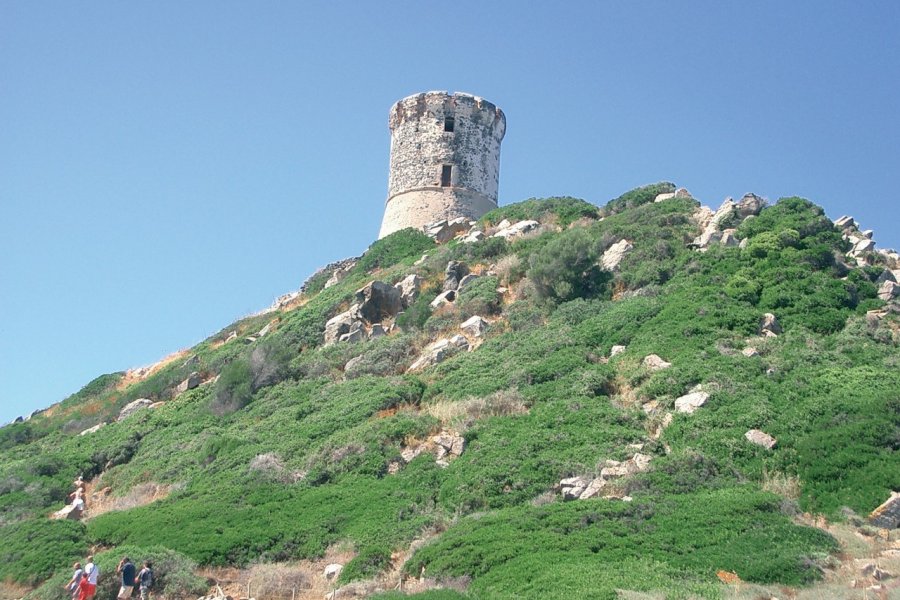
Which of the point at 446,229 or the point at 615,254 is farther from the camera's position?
the point at 446,229

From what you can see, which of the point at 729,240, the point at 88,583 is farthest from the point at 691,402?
the point at 88,583

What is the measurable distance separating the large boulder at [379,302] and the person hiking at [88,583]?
15.1 m

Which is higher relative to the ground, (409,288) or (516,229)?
(516,229)

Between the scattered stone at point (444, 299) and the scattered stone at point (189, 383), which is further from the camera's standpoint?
the scattered stone at point (189, 383)

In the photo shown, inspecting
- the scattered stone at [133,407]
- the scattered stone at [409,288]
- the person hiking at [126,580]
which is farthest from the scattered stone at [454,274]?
the person hiking at [126,580]

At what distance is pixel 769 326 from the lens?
23.3m

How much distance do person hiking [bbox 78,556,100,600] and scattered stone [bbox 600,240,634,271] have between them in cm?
1692

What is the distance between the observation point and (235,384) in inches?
1072

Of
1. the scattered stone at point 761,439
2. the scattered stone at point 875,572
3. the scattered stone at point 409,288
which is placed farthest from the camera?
the scattered stone at point 409,288

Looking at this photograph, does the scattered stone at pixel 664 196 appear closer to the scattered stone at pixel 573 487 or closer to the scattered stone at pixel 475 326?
the scattered stone at pixel 475 326

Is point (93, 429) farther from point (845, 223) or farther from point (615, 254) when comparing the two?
point (845, 223)

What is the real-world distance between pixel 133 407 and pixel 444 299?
931cm

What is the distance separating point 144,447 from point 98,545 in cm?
697

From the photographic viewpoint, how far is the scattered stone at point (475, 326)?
27.0 meters
